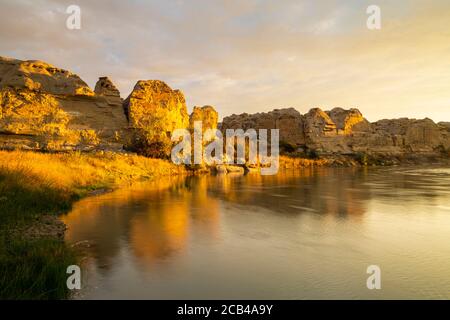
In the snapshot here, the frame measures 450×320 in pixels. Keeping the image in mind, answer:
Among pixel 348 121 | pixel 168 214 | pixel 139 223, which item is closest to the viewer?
pixel 139 223

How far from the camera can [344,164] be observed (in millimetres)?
68062

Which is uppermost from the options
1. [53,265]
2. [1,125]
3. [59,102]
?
[59,102]

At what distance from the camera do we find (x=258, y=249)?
945 cm

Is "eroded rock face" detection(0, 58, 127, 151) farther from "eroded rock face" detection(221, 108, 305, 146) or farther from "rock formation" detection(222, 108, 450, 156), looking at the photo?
"rock formation" detection(222, 108, 450, 156)

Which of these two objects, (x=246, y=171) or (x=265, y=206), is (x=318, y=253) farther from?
(x=246, y=171)

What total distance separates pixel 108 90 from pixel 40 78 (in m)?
7.78

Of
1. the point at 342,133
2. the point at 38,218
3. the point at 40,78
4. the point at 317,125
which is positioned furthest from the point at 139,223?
the point at 342,133

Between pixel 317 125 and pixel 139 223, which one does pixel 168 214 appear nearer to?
pixel 139 223

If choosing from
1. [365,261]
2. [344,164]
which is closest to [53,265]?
[365,261]

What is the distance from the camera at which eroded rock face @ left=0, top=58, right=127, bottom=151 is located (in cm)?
3206

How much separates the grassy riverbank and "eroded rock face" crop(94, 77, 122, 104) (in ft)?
52.6

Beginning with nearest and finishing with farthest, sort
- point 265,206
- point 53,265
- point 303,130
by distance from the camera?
point 53,265 < point 265,206 < point 303,130

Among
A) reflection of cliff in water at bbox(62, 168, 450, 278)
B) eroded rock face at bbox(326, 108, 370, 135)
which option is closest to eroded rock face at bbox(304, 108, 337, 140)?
eroded rock face at bbox(326, 108, 370, 135)
